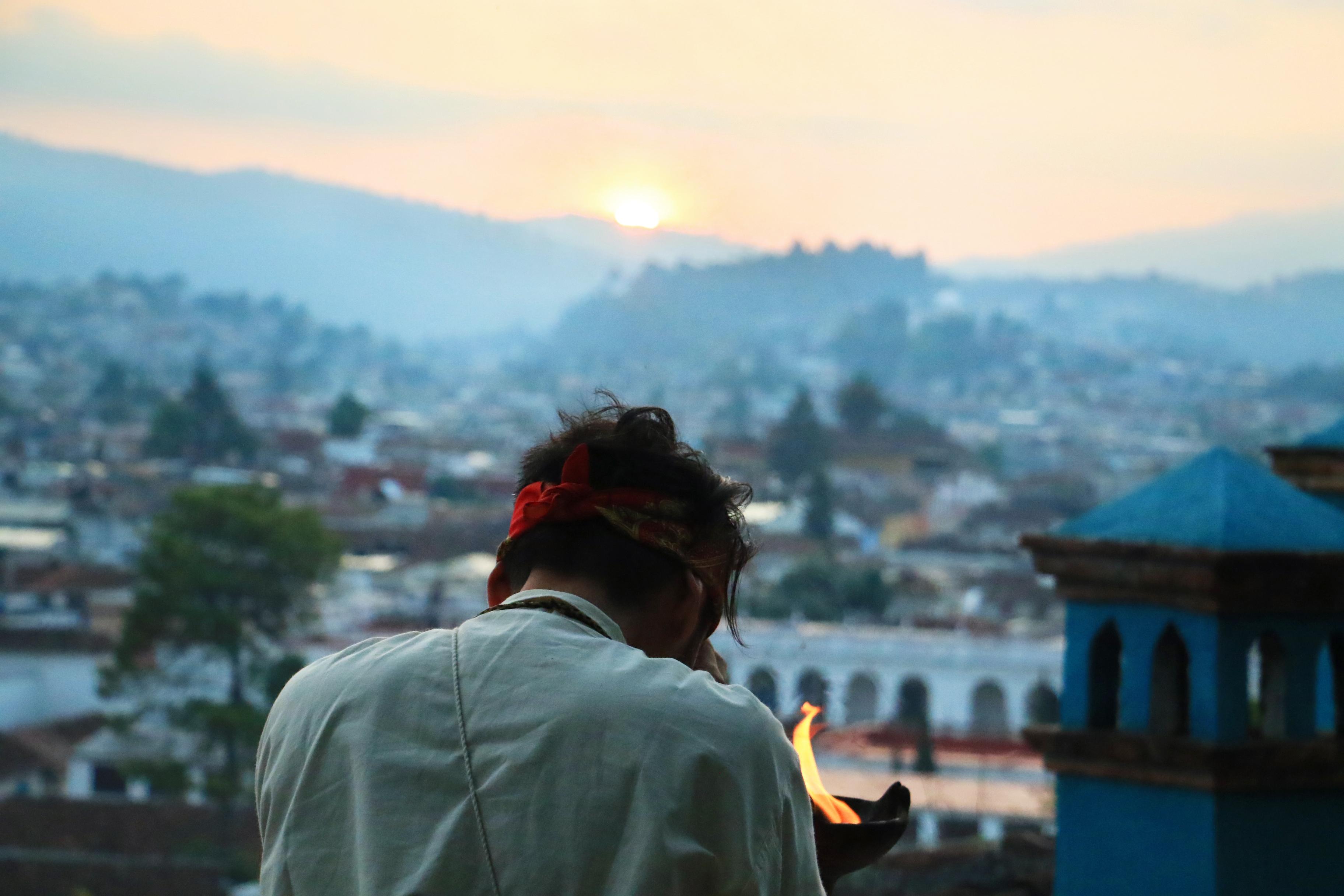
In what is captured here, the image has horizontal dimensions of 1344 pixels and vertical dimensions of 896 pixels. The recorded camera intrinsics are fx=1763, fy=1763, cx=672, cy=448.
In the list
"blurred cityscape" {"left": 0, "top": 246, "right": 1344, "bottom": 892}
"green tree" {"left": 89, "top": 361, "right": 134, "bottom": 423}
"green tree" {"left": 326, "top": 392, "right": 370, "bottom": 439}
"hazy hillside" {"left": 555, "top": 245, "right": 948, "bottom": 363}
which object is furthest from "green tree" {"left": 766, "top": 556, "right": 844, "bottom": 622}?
"hazy hillside" {"left": 555, "top": 245, "right": 948, "bottom": 363}

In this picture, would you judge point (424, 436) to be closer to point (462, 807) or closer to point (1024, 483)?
point (1024, 483)

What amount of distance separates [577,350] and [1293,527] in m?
71.8

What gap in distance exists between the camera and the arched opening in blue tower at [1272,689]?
1697 millimetres

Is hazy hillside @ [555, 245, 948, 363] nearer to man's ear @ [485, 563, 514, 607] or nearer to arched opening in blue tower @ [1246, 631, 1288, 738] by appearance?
arched opening in blue tower @ [1246, 631, 1288, 738]

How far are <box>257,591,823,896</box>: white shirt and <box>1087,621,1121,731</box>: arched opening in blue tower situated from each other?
978mm

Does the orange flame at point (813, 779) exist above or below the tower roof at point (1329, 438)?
below

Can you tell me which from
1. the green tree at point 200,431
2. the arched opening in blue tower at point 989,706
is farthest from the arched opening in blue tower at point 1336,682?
the green tree at point 200,431

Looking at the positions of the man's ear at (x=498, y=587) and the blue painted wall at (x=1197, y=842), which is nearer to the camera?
the man's ear at (x=498, y=587)

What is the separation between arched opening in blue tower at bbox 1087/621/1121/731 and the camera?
69.2 inches

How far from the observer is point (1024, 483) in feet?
119

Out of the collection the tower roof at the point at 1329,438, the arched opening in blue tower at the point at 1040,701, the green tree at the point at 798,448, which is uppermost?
the tower roof at the point at 1329,438

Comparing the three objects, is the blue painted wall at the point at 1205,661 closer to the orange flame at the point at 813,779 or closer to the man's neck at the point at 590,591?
the orange flame at the point at 813,779

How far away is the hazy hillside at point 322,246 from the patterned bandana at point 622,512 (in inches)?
2811

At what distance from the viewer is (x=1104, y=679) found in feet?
5.82
